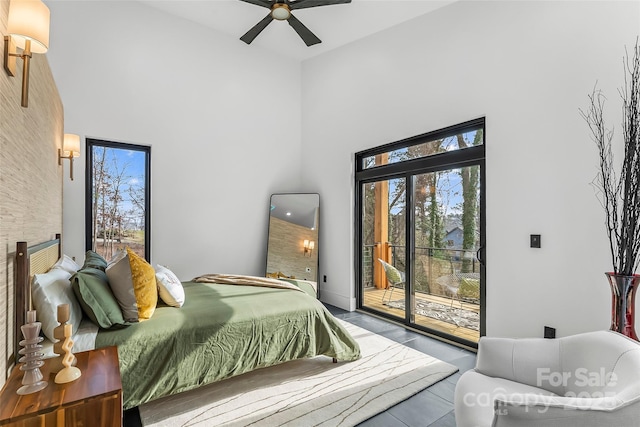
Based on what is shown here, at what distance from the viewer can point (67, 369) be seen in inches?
52.5

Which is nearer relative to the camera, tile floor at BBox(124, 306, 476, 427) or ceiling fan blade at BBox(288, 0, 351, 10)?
tile floor at BBox(124, 306, 476, 427)

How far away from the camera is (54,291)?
1.81 m

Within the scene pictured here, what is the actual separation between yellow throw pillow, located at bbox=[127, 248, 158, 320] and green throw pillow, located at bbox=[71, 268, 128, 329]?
0.12 metres

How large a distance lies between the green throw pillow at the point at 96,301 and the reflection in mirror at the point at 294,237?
2908 millimetres

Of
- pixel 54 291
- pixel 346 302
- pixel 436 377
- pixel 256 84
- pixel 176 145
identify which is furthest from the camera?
pixel 256 84

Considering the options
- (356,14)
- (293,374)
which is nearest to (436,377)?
(293,374)

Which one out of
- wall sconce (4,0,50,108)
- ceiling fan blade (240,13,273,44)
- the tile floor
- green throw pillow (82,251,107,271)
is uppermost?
ceiling fan blade (240,13,273,44)

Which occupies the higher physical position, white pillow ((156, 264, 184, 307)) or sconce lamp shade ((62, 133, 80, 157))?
sconce lamp shade ((62, 133, 80, 157))

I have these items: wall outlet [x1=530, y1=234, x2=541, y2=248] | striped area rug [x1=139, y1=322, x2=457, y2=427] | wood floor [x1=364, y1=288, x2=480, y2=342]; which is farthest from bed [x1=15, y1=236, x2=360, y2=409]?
wall outlet [x1=530, y1=234, x2=541, y2=248]

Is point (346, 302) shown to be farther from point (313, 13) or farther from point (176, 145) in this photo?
point (313, 13)

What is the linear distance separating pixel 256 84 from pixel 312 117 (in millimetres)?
951

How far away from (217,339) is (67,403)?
1086 millimetres

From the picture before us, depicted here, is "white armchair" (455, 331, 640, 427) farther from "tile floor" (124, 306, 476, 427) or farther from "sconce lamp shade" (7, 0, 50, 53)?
"sconce lamp shade" (7, 0, 50, 53)

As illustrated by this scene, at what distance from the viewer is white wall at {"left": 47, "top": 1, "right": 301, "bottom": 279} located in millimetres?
3600
